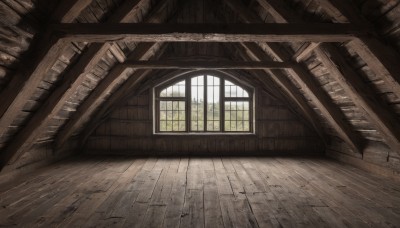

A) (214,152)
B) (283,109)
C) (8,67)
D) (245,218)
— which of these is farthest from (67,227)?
(283,109)

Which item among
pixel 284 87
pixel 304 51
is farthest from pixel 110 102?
pixel 304 51

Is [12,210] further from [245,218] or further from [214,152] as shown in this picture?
[214,152]

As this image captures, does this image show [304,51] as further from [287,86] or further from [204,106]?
[204,106]

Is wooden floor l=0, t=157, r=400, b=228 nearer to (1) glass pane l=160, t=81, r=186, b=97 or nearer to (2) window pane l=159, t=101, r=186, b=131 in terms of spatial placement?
(2) window pane l=159, t=101, r=186, b=131

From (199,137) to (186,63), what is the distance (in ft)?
7.60

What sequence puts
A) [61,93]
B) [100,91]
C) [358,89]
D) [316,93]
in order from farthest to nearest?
[100,91] < [316,93] < [61,93] < [358,89]

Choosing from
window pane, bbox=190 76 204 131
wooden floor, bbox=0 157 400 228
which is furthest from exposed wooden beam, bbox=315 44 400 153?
window pane, bbox=190 76 204 131

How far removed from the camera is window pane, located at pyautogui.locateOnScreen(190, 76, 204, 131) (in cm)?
→ 675

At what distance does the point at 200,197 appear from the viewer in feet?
10.6

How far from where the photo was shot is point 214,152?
21.4 ft

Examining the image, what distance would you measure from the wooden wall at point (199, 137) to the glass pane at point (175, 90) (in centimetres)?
44

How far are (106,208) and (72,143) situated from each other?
3.92 m

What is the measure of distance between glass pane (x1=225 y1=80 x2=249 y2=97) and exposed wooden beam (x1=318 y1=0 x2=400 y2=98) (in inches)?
153

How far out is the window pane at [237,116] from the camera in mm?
6824
